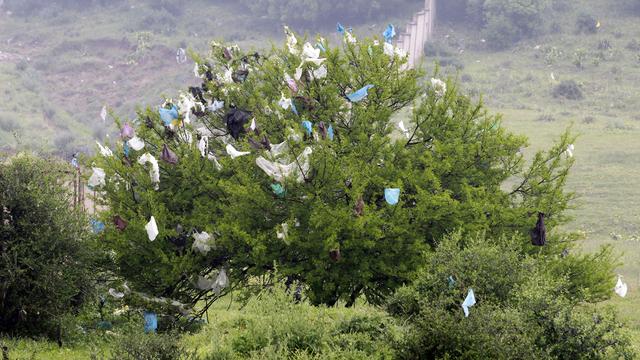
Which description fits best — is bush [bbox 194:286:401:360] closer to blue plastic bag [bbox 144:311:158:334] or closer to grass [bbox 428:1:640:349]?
blue plastic bag [bbox 144:311:158:334]

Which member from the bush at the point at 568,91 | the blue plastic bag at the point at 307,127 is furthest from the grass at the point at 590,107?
the blue plastic bag at the point at 307,127

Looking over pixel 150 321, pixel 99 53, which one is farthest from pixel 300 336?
pixel 99 53

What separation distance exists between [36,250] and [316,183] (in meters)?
5.31

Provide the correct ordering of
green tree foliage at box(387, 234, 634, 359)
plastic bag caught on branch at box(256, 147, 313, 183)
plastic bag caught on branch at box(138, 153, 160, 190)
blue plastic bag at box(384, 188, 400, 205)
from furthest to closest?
plastic bag caught on branch at box(138, 153, 160, 190) → plastic bag caught on branch at box(256, 147, 313, 183) → blue plastic bag at box(384, 188, 400, 205) → green tree foliage at box(387, 234, 634, 359)

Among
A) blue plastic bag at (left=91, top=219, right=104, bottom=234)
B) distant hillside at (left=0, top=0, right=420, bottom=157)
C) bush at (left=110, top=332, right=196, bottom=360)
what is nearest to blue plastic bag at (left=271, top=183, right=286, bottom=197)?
blue plastic bag at (left=91, top=219, right=104, bottom=234)

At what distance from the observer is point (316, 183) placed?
16.3m

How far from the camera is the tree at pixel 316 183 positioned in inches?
643

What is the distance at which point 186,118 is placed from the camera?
59.6 feet

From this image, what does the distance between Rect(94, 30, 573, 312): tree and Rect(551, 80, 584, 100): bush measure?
43684 millimetres

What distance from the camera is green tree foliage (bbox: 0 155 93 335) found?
51.4 ft

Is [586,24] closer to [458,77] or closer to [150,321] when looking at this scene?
[458,77]

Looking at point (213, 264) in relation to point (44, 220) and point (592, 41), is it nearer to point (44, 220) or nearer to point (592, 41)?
point (44, 220)

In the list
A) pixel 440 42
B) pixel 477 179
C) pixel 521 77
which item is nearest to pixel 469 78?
pixel 521 77

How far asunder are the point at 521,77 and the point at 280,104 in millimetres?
50181
